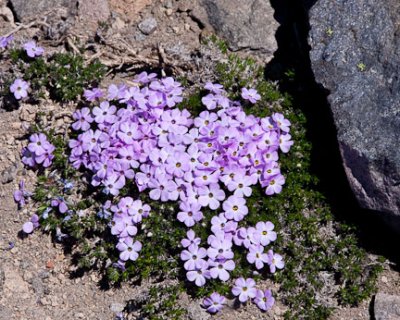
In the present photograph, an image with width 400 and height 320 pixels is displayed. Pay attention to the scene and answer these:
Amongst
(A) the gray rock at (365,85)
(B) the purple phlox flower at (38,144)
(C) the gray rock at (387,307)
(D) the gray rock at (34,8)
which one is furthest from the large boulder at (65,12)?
(C) the gray rock at (387,307)

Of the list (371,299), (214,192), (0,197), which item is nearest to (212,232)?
(214,192)

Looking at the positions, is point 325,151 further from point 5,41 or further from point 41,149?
point 5,41

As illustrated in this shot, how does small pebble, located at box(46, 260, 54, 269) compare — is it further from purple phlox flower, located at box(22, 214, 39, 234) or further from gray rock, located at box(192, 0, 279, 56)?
gray rock, located at box(192, 0, 279, 56)

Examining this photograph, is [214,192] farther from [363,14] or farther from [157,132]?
[363,14]

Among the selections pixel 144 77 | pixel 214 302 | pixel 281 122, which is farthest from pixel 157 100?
pixel 214 302

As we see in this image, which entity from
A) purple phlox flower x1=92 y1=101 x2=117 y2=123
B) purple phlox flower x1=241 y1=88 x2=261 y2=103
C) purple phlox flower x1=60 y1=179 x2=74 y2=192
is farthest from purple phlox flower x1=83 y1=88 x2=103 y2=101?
purple phlox flower x1=241 y1=88 x2=261 y2=103
